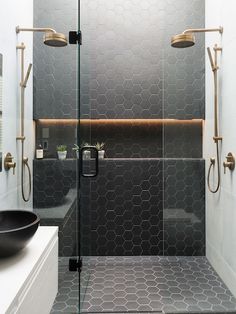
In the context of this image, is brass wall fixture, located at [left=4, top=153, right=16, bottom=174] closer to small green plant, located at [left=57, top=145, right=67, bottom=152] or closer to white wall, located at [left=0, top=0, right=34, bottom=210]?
white wall, located at [left=0, top=0, right=34, bottom=210]

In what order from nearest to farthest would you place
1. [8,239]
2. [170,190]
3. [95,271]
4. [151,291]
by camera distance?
[8,239]
[151,291]
[95,271]
[170,190]

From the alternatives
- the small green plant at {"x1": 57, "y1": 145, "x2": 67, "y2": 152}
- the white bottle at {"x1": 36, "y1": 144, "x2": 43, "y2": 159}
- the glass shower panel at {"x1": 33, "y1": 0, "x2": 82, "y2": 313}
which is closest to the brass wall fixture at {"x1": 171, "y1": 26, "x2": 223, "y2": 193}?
the glass shower panel at {"x1": 33, "y1": 0, "x2": 82, "y2": 313}

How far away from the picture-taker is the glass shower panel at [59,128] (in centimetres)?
225

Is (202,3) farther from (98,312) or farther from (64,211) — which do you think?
(98,312)

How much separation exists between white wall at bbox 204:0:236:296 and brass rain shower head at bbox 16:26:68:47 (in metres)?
1.31

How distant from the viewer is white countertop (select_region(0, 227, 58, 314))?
1.02 metres

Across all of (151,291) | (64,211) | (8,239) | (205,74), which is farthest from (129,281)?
(205,74)

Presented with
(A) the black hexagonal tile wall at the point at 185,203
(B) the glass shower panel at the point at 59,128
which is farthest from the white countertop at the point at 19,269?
(A) the black hexagonal tile wall at the point at 185,203

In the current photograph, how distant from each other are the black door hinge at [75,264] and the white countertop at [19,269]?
0.63 m

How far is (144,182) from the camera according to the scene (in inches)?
129

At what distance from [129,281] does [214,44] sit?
2211 mm

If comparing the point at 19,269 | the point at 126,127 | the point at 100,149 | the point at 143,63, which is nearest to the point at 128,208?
the point at 100,149

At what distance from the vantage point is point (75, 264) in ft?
7.47

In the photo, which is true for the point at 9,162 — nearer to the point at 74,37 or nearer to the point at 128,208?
the point at 74,37
